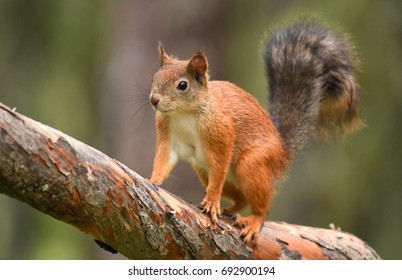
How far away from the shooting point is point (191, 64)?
3213mm

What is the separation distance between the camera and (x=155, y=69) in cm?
505

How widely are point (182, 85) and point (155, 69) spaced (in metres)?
1.91

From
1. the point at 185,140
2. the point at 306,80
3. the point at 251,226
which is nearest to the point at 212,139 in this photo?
the point at 185,140

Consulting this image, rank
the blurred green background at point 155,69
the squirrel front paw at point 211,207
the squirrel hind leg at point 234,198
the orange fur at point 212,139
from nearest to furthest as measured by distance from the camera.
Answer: the squirrel front paw at point 211,207 → the orange fur at point 212,139 → the squirrel hind leg at point 234,198 → the blurred green background at point 155,69

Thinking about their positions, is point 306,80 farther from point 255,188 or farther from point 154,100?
point 154,100

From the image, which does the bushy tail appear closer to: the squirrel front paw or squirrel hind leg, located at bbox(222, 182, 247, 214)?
squirrel hind leg, located at bbox(222, 182, 247, 214)

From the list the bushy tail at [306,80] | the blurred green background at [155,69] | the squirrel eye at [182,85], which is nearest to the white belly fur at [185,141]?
the squirrel eye at [182,85]

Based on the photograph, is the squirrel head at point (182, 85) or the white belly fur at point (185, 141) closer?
the squirrel head at point (182, 85)

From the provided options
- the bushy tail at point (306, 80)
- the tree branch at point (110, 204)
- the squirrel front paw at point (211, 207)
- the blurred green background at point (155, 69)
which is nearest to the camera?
the tree branch at point (110, 204)

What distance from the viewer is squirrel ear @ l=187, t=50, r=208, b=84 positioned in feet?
10.4

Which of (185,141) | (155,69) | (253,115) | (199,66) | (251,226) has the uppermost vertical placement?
(155,69)

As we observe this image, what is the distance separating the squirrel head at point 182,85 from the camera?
3.11 m

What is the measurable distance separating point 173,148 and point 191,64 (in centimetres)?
42

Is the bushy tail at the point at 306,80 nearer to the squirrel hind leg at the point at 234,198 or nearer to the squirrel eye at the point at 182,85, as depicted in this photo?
the squirrel hind leg at the point at 234,198
